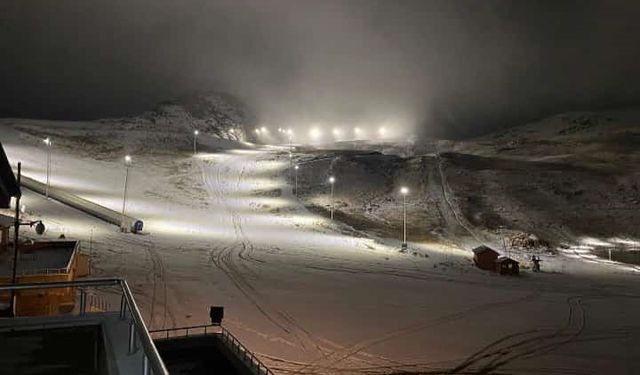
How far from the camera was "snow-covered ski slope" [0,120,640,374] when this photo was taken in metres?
17.0

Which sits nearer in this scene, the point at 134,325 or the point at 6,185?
the point at 134,325

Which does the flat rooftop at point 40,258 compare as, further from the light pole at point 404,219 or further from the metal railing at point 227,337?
the light pole at point 404,219

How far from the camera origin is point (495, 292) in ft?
92.7

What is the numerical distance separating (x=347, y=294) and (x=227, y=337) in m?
10.1

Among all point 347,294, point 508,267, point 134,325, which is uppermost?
point 134,325

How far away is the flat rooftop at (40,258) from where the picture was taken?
17469 mm

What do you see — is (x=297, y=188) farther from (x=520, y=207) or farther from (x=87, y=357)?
(x=87, y=357)

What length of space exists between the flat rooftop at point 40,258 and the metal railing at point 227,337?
513cm

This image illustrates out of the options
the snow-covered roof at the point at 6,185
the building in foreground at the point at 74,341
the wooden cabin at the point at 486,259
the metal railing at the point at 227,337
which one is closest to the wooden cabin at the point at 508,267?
the wooden cabin at the point at 486,259

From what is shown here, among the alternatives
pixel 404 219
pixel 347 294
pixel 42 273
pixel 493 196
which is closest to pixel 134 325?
pixel 42 273

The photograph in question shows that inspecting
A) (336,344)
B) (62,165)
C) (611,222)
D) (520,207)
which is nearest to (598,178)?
(611,222)

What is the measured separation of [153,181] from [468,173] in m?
46.5

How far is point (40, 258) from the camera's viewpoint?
20.0 meters

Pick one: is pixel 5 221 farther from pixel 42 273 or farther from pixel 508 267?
pixel 508 267
